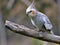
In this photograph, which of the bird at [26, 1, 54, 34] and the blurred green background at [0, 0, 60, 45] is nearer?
the bird at [26, 1, 54, 34]

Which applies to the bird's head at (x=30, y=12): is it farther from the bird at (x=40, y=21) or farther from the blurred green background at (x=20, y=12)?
the blurred green background at (x=20, y=12)

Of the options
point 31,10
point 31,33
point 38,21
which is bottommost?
point 31,33

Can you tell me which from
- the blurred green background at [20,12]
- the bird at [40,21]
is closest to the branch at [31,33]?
the bird at [40,21]

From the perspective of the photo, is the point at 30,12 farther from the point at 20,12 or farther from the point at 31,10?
the point at 20,12

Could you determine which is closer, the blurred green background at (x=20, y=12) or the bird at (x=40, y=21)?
the bird at (x=40, y=21)

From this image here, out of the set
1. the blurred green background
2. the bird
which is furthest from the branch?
the blurred green background

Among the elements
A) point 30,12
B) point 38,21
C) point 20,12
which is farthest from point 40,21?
point 20,12

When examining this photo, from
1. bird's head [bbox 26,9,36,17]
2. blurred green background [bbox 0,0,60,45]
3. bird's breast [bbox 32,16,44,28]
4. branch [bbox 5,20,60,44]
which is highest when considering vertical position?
bird's head [bbox 26,9,36,17]

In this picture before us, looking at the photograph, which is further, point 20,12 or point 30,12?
point 20,12

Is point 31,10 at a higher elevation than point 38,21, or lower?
higher

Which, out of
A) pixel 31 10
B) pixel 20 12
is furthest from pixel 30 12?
pixel 20 12

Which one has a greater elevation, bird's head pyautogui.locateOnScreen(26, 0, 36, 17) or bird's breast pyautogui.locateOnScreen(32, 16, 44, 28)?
bird's head pyautogui.locateOnScreen(26, 0, 36, 17)

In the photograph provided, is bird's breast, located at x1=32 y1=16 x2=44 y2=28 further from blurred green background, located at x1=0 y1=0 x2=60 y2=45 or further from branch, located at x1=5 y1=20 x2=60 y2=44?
blurred green background, located at x1=0 y1=0 x2=60 y2=45

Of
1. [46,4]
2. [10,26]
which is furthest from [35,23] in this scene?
[46,4]
